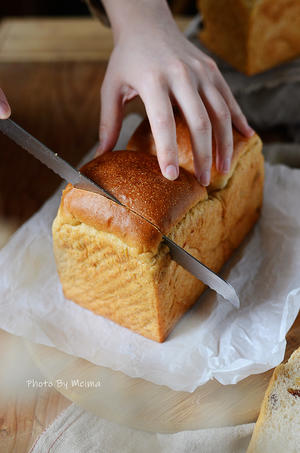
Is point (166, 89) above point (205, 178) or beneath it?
above

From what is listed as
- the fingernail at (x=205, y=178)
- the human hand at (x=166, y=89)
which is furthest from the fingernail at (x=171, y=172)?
the fingernail at (x=205, y=178)

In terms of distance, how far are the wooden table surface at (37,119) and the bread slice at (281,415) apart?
1.48 ft

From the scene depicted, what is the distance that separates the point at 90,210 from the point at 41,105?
118 cm

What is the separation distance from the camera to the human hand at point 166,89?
1.24 m

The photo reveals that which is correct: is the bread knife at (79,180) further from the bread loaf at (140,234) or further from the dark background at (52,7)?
the dark background at (52,7)

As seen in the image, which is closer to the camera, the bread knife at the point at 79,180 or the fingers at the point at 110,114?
the bread knife at the point at 79,180

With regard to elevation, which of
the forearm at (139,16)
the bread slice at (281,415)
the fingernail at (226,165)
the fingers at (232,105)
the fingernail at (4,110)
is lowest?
the bread slice at (281,415)

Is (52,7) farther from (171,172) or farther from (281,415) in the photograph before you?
(281,415)

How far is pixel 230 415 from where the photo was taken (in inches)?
46.0

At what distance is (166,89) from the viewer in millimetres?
1284

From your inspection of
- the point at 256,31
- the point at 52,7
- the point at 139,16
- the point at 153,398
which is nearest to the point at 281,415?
the point at 153,398

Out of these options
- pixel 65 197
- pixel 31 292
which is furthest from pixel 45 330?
pixel 65 197

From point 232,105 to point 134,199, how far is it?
443 mm

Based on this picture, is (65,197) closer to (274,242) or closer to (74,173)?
(74,173)
